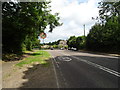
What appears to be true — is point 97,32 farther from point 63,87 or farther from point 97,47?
point 63,87

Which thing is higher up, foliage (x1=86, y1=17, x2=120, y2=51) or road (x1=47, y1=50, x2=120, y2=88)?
foliage (x1=86, y1=17, x2=120, y2=51)

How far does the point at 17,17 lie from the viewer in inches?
648

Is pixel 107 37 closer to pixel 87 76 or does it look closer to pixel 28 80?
pixel 87 76

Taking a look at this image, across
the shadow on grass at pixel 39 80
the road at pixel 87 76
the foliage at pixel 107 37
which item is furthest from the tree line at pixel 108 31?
the shadow on grass at pixel 39 80


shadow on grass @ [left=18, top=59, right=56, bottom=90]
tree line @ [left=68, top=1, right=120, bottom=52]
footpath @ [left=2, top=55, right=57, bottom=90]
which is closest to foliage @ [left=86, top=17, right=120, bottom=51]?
tree line @ [left=68, top=1, right=120, bottom=52]

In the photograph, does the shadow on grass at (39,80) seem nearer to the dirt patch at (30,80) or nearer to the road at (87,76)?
the dirt patch at (30,80)

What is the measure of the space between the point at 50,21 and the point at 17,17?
9.57 metres

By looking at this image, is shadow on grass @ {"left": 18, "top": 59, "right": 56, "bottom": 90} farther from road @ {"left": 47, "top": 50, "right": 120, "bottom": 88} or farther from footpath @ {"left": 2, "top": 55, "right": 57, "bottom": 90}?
road @ {"left": 47, "top": 50, "right": 120, "bottom": 88}

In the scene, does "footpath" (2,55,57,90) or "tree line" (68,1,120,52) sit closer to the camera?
"footpath" (2,55,57,90)

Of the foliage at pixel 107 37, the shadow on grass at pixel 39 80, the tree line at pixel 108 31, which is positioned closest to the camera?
the shadow on grass at pixel 39 80

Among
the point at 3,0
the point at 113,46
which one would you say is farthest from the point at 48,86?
the point at 113,46

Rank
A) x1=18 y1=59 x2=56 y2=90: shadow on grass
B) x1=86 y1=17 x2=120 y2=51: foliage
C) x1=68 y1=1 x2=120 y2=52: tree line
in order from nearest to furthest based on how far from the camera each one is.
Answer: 1. x1=18 y1=59 x2=56 y2=90: shadow on grass
2. x1=68 y1=1 x2=120 y2=52: tree line
3. x1=86 y1=17 x2=120 y2=51: foliage

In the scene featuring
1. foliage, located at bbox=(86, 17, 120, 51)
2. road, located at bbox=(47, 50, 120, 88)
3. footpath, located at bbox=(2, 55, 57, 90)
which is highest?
foliage, located at bbox=(86, 17, 120, 51)

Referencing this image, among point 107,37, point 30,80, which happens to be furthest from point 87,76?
point 107,37
